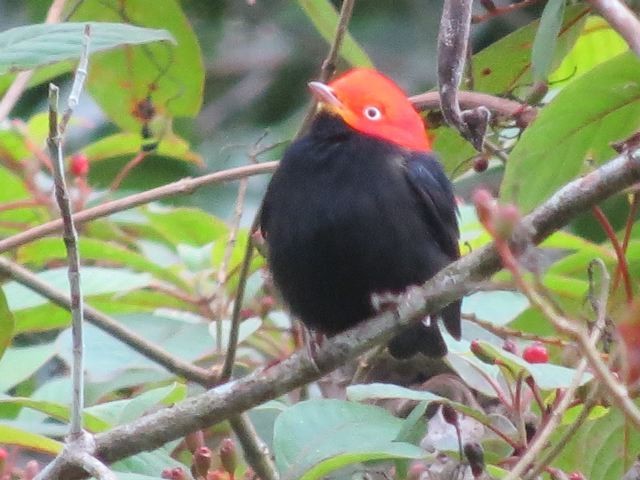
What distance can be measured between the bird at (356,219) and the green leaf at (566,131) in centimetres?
50

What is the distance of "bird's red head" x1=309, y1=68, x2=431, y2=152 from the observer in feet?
8.83

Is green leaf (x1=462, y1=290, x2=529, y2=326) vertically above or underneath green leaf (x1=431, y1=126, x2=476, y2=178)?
underneath

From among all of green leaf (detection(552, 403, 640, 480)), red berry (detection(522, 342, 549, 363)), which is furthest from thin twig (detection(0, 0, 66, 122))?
green leaf (detection(552, 403, 640, 480))

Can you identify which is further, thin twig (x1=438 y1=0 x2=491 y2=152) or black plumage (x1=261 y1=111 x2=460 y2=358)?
black plumage (x1=261 y1=111 x2=460 y2=358)

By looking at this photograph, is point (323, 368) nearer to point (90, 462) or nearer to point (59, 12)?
point (90, 462)

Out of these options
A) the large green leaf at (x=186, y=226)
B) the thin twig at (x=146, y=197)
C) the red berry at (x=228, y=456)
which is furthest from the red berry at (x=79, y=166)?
the red berry at (x=228, y=456)

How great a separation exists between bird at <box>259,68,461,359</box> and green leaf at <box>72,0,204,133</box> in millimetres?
351

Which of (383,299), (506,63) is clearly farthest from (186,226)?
(506,63)

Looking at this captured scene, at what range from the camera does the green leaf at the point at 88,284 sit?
2.41 m

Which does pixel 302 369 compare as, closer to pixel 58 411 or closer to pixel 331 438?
pixel 331 438

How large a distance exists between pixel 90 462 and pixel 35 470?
442 mm

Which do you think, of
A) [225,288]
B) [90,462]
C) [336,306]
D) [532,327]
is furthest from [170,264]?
[90,462]

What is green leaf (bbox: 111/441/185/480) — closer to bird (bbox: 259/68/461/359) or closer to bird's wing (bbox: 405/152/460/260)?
bird (bbox: 259/68/461/359)

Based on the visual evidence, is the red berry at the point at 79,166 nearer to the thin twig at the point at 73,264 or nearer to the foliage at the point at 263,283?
the foliage at the point at 263,283
